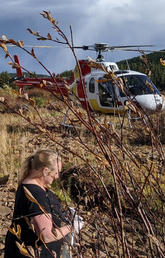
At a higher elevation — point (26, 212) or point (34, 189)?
point (34, 189)

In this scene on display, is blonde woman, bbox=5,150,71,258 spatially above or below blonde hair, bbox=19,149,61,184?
below

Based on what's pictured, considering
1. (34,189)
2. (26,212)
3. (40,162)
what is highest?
(40,162)

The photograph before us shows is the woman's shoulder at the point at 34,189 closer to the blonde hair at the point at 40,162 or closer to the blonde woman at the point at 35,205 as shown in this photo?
the blonde woman at the point at 35,205

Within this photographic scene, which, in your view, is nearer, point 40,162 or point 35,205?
point 35,205

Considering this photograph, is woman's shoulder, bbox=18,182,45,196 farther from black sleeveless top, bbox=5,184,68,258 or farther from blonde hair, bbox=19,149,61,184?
blonde hair, bbox=19,149,61,184

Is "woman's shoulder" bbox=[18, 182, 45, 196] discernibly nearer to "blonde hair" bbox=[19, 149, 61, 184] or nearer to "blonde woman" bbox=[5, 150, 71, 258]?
"blonde woman" bbox=[5, 150, 71, 258]

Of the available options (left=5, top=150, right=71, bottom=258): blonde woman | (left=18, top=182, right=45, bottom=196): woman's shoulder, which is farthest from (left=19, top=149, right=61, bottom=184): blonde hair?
(left=18, top=182, right=45, bottom=196): woman's shoulder

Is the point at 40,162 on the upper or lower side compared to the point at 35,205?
upper

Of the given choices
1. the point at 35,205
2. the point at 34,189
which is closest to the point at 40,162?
the point at 34,189

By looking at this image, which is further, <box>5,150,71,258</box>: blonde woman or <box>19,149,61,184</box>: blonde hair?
<box>19,149,61,184</box>: blonde hair

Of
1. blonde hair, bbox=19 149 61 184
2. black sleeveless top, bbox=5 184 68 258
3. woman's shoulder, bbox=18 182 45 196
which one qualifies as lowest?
black sleeveless top, bbox=5 184 68 258

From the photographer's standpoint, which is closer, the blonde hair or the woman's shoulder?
the woman's shoulder

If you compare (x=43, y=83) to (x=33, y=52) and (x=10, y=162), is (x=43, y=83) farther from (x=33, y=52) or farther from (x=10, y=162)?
(x=10, y=162)

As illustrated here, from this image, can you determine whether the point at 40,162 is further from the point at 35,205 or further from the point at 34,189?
the point at 35,205
